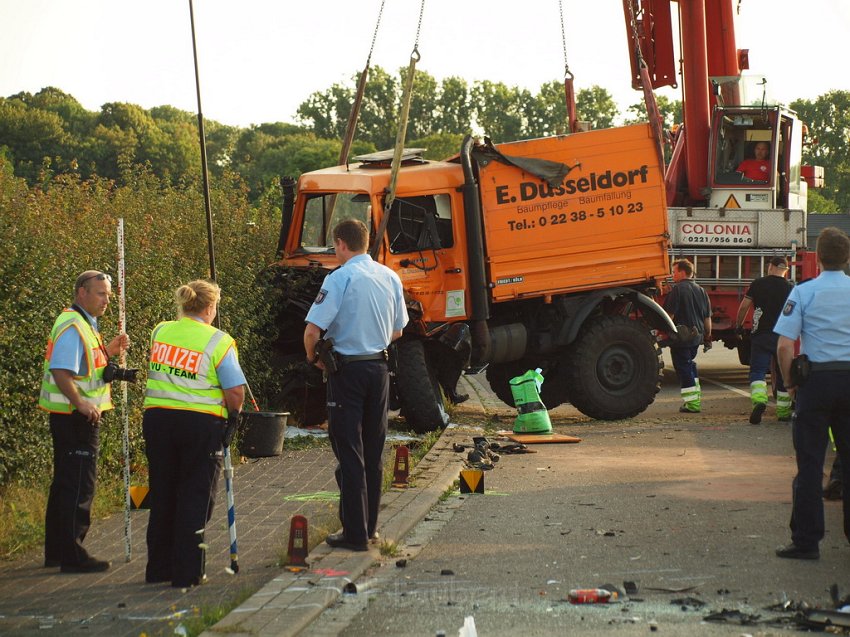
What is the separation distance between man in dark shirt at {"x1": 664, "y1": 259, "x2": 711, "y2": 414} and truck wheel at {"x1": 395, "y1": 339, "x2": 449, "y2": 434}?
3805 mm

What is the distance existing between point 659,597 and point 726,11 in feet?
52.6

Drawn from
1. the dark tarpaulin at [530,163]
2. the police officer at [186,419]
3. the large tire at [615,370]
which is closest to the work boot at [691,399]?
the large tire at [615,370]

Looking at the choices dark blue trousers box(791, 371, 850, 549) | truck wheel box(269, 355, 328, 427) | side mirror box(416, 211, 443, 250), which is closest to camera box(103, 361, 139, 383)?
dark blue trousers box(791, 371, 850, 549)

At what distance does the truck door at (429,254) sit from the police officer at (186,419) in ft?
23.6

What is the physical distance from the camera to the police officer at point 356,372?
797 centimetres

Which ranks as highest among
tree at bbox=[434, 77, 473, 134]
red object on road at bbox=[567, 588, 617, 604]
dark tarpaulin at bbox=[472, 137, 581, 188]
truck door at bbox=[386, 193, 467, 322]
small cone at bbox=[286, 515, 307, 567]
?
tree at bbox=[434, 77, 473, 134]

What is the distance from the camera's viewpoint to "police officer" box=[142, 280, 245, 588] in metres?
7.30

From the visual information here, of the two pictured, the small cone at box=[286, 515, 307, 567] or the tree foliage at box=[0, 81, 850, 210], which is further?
the tree foliage at box=[0, 81, 850, 210]

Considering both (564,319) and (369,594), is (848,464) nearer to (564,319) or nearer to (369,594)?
(369,594)

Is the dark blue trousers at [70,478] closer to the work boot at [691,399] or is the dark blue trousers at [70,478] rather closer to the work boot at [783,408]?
the work boot at [783,408]

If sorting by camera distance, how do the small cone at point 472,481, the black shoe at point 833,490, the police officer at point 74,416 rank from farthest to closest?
1. the small cone at point 472,481
2. the black shoe at point 833,490
3. the police officer at point 74,416

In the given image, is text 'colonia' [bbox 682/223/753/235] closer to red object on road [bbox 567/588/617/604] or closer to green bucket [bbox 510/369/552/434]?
green bucket [bbox 510/369/552/434]

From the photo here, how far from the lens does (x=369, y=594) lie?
6.96m

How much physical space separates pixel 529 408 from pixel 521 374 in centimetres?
204
